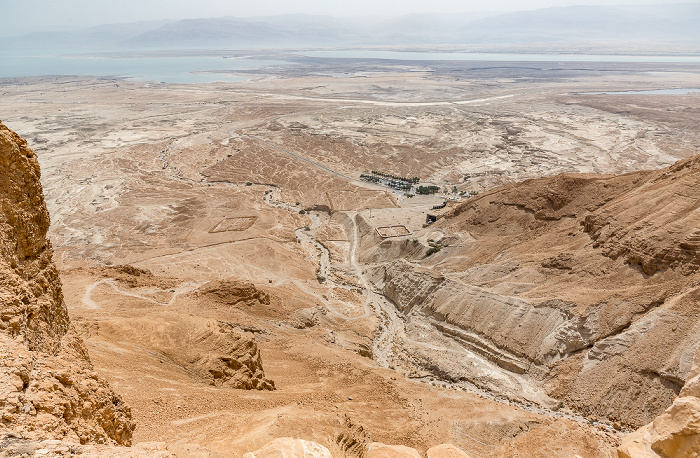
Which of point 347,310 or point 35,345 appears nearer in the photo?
point 35,345

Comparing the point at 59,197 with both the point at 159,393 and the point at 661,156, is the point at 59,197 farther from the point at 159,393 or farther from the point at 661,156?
the point at 661,156

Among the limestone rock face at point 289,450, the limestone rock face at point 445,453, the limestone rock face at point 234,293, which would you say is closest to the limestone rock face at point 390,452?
the limestone rock face at point 445,453

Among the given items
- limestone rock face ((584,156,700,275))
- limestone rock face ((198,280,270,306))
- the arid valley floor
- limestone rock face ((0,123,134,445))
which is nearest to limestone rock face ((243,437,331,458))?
the arid valley floor

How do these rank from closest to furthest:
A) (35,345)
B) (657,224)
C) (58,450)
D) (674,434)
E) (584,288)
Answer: (58,450) < (674,434) < (35,345) < (657,224) < (584,288)

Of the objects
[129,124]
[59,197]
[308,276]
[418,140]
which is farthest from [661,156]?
[129,124]

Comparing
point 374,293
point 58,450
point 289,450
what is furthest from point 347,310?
point 58,450

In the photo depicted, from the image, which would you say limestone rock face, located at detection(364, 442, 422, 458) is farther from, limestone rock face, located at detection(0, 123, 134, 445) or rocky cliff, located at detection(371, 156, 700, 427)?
rocky cliff, located at detection(371, 156, 700, 427)

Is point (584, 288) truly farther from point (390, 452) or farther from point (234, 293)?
point (234, 293)
